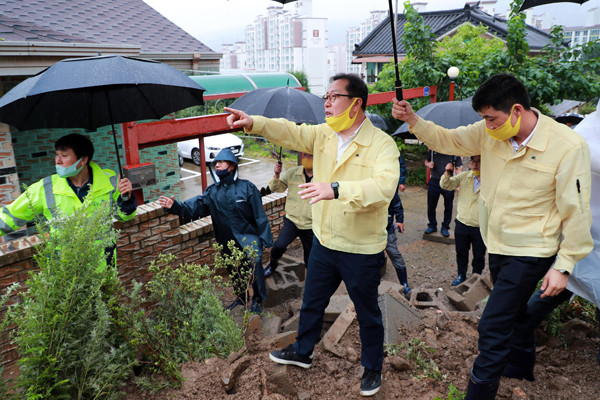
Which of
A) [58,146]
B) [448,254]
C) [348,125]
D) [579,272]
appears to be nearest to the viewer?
[348,125]

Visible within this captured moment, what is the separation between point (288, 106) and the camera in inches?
184

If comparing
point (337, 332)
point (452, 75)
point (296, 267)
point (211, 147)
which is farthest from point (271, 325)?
point (211, 147)

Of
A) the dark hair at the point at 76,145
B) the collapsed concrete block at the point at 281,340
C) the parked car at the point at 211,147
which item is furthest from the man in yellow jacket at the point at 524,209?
the parked car at the point at 211,147

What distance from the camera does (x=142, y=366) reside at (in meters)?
2.94

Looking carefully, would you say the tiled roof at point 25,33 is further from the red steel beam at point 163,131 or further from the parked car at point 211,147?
the parked car at point 211,147

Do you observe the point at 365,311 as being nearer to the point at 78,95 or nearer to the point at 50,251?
the point at 50,251

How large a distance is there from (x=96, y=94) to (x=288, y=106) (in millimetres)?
1859

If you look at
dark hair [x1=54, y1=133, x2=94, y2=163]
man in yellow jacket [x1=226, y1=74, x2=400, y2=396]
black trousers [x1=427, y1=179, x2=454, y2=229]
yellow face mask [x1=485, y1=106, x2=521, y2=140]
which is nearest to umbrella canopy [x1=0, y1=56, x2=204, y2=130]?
dark hair [x1=54, y1=133, x2=94, y2=163]

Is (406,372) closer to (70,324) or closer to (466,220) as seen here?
(70,324)

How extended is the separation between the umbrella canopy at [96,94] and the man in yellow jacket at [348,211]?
0.80m

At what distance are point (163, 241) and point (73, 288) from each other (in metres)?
2.19

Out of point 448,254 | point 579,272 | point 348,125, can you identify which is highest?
point 348,125

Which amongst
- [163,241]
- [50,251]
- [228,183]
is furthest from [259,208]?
[50,251]

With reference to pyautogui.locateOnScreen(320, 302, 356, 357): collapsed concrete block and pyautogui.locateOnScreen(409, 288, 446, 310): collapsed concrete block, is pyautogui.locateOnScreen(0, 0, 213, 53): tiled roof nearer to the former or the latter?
pyautogui.locateOnScreen(320, 302, 356, 357): collapsed concrete block
